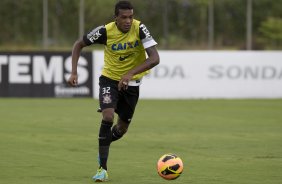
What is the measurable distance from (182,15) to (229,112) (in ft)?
67.0

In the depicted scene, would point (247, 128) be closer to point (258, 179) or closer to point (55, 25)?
point (258, 179)

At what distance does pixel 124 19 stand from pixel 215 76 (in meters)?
19.6

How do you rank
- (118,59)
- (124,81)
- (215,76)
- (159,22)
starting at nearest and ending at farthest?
1. (124,81)
2. (118,59)
3. (215,76)
4. (159,22)

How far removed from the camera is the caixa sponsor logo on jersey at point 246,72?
2998 cm

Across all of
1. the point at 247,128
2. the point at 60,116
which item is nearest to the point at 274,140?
the point at 247,128

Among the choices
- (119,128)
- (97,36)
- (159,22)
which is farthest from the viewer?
(159,22)

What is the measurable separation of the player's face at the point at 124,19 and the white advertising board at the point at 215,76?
18.8m

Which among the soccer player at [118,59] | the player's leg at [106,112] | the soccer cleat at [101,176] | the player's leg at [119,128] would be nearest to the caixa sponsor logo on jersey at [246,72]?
the player's leg at [119,128]

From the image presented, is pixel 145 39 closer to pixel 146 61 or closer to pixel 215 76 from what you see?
pixel 146 61

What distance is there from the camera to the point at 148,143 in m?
15.2

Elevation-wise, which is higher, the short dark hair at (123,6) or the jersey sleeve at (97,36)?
the short dark hair at (123,6)

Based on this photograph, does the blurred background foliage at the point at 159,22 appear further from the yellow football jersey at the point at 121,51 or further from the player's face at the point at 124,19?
the player's face at the point at 124,19

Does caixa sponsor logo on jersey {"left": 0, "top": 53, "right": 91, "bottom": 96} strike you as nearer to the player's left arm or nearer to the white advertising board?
the white advertising board

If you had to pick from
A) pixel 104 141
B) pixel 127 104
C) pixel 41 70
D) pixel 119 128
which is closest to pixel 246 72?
pixel 41 70
